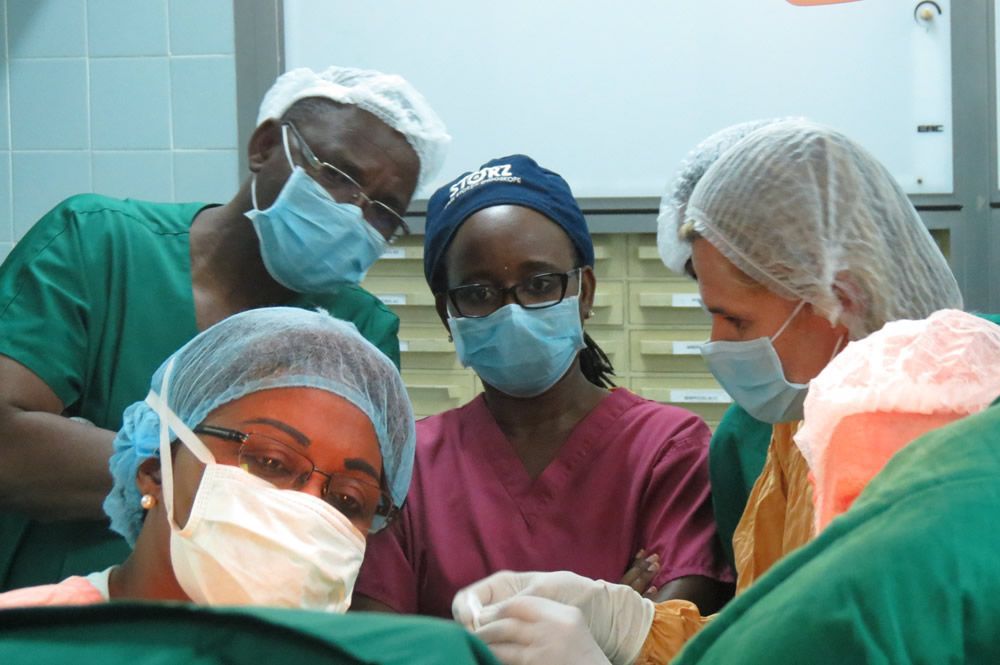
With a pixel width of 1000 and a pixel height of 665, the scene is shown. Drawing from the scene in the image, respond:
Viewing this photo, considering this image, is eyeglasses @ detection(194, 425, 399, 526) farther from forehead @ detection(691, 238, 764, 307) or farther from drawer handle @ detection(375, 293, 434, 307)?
drawer handle @ detection(375, 293, 434, 307)

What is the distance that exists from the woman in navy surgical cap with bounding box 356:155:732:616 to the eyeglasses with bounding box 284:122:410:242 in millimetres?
105

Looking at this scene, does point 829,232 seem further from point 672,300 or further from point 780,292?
point 672,300

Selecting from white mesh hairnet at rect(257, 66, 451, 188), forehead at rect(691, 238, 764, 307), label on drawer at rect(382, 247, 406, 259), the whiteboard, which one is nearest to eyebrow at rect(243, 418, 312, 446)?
forehead at rect(691, 238, 764, 307)

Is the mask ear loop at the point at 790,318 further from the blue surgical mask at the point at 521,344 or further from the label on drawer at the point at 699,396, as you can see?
the label on drawer at the point at 699,396

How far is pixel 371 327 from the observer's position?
6.34 feet

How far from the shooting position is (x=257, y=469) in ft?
4.16

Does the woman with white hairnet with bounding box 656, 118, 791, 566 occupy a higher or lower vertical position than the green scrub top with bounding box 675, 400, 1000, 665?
lower

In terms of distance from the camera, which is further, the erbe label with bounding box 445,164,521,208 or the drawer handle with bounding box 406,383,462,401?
the drawer handle with bounding box 406,383,462,401

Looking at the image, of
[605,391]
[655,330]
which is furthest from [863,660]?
[655,330]

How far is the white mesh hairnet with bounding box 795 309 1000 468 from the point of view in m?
0.70

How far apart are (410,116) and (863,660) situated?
63.2 inches

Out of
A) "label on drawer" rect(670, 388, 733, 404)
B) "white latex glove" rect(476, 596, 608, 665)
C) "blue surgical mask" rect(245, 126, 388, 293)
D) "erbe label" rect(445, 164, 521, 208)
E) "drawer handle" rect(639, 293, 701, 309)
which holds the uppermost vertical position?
"erbe label" rect(445, 164, 521, 208)

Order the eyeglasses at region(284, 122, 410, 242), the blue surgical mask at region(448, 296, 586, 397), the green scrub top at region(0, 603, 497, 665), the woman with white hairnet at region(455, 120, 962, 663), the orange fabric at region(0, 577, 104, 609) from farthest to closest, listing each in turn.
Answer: the eyeglasses at region(284, 122, 410, 242) → the blue surgical mask at region(448, 296, 586, 397) → the woman with white hairnet at region(455, 120, 962, 663) → the orange fabric at region(0, 577, 104, 609) → the green scrub top at region(0, 603, 497, 665)

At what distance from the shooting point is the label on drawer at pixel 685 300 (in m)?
2.70
